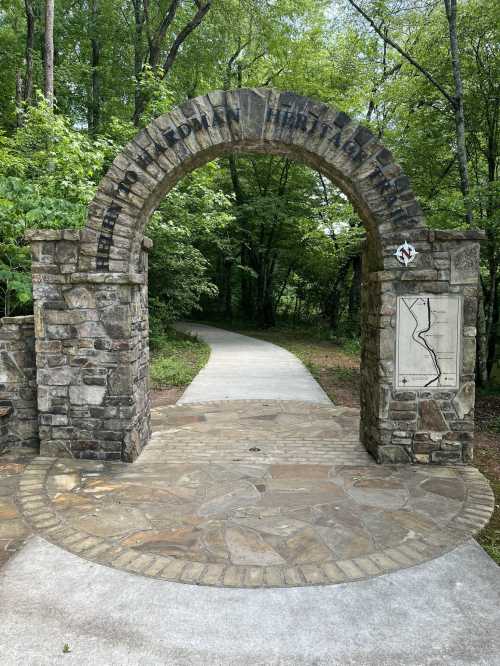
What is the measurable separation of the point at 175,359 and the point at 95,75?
10127 mm

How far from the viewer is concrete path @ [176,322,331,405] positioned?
820 cm

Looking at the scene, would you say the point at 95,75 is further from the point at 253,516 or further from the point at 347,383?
the point at 253,516

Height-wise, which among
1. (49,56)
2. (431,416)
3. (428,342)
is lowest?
(431,416)

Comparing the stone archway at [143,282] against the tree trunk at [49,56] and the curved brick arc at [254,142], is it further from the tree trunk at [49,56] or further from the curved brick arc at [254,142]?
the tree trunk at [49,56]

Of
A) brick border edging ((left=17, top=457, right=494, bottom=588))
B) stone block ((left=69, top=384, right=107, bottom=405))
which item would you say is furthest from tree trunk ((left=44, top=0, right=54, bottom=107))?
brick border edging ((left=17, top=457, right=494, bottom=588))

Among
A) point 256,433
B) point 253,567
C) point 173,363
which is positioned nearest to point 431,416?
point 256,433

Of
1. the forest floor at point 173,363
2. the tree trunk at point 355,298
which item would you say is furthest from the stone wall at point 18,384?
the tree trunk at point 355,298

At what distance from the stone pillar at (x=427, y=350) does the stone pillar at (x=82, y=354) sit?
271cm

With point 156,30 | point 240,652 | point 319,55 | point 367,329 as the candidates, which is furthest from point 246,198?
point 240,652

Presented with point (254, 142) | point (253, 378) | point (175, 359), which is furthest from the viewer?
point (175, 359)

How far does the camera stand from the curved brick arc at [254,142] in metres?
4.62

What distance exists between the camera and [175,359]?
1230cm

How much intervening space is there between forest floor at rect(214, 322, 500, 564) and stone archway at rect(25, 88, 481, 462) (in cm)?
76

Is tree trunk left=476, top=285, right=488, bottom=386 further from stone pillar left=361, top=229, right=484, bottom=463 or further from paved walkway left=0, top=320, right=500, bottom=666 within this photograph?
paved walkway left=0, top=320, right=500, bottom=666
